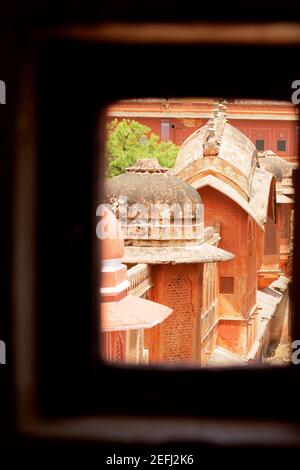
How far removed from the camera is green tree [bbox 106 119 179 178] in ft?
74.1

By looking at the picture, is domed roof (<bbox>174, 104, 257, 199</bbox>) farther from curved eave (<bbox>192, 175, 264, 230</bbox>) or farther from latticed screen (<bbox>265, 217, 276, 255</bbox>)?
latticed screen (<bbox>265, 217, 276, 255</bbox>)

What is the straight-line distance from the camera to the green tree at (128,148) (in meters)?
22.6

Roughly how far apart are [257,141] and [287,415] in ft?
91.0

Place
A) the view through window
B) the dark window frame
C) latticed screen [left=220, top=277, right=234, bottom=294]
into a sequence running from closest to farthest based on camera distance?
the dark window frame, the view through window, latticed screen [left=220, top=277, right=234, bottom=294]

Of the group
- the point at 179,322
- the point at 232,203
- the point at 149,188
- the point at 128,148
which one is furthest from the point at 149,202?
the point at 128,148

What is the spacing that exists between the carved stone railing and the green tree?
9619 millimetres

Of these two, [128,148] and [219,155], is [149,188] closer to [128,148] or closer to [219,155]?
[219,155]

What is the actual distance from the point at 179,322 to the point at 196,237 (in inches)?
59.3

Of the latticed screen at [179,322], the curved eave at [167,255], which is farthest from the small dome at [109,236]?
the latticed screen at [179,322]

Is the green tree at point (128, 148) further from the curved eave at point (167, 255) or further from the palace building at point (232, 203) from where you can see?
the curved eave at point (167, 255)

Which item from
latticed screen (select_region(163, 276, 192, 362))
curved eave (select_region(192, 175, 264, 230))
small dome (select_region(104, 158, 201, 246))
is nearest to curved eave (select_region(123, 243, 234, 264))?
small dome (select_region(104, 158, 201, 246))

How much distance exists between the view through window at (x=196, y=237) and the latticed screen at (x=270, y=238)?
0.03 metres

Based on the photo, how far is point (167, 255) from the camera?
41.4 ft

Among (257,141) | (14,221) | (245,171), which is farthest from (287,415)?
(257,141)
